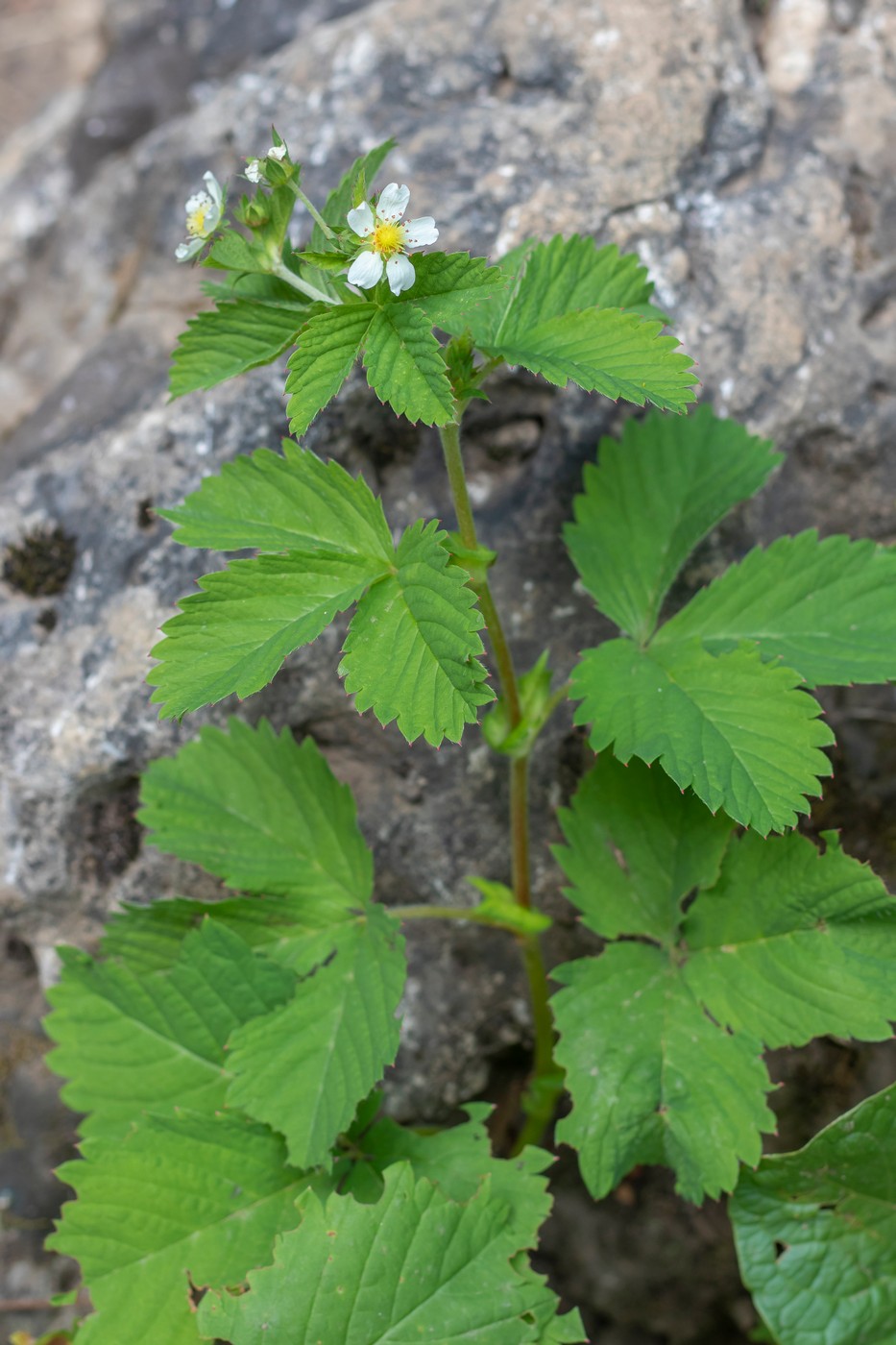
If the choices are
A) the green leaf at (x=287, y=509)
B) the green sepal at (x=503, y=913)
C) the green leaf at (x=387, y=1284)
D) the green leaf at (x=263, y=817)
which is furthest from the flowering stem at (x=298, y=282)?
the green leaf at (x=387, y=1284)

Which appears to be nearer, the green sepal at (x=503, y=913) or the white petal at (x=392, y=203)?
the white petal at (x=392, y=203)

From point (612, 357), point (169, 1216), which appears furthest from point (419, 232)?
point (169, 1216)

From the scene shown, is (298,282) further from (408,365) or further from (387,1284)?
(387,1284)

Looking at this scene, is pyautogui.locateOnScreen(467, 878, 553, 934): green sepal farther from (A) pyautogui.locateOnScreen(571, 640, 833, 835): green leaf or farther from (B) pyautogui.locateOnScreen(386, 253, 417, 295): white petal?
(B) pyautogui.locateOnScreen(386, 253, 417, 295): white petal

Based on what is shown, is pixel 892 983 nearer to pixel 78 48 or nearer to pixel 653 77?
pixel 653 77

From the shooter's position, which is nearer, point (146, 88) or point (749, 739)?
point (749, 739)

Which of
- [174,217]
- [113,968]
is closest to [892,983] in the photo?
[113,968]

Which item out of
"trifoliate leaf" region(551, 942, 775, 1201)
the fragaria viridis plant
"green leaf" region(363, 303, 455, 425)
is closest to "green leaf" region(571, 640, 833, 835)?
the fragaria viridis plant

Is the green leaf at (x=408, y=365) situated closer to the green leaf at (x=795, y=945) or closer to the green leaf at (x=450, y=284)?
the green leaf at (x=450, y=284)
